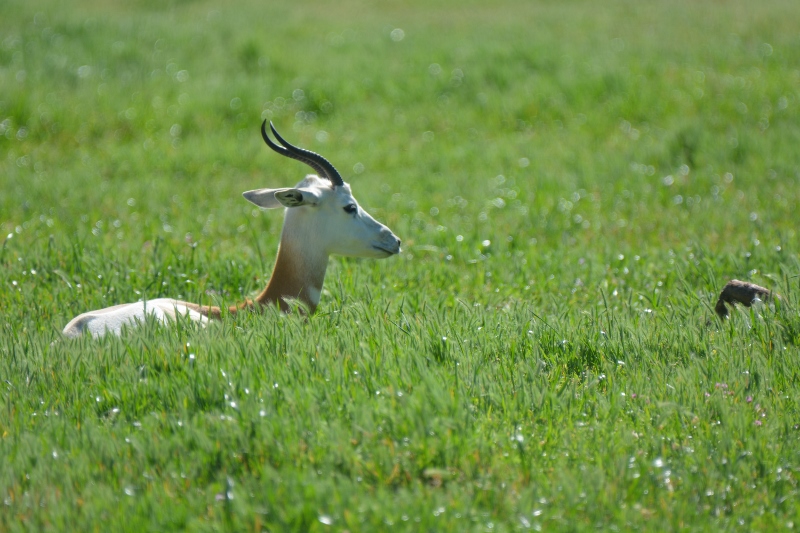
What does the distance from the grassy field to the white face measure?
0.27 metres

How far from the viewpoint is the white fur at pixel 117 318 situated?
4674mm

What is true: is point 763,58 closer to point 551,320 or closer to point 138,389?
point 551,320

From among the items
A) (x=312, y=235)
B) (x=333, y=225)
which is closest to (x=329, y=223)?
(x=333, y=225)

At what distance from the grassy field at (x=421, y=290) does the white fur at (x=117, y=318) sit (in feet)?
0.67

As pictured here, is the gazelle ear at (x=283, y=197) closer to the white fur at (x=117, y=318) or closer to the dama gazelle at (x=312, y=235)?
the dama gazelle at (x=312, y=235)

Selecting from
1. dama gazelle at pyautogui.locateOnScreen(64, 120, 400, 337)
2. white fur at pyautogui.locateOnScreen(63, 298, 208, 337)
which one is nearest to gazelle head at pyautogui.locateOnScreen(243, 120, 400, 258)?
dama gazelle at pyautogui.locateOnScreen(64, 120, 400, 337)

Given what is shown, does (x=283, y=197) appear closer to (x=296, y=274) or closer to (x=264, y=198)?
(x=264, y=198)

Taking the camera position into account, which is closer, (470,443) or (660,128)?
(470,443)

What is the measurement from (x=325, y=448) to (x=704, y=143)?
8689mm

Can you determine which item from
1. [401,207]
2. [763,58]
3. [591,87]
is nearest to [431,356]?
[401,207]

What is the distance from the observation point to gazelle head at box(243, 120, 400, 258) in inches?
213

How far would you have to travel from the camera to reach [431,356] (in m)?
4.16

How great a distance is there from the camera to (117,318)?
482 centimetres

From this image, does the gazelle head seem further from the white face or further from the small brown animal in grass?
the small brown animal in grass
